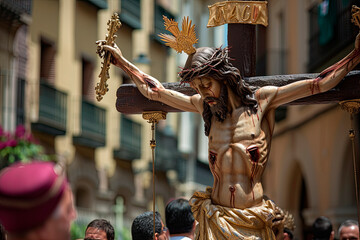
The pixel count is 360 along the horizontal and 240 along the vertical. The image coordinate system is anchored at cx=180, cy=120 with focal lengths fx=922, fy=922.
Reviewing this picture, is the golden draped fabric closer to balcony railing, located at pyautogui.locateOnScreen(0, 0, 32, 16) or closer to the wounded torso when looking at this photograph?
the wounded torso

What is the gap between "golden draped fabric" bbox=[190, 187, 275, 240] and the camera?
17.4 feet

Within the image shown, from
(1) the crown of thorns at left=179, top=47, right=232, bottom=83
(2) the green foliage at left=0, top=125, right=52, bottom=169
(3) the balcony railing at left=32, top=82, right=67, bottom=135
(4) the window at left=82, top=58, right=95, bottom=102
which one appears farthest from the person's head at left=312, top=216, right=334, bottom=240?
(4) the window at left=82, top=58, right=95, bottom=102

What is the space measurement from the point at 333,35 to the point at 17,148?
21.8 feet

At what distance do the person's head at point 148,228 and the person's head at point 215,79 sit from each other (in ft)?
2.95

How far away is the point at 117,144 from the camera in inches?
894

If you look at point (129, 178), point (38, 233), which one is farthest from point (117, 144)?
point (38, 233)

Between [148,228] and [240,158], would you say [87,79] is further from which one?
[240,158]

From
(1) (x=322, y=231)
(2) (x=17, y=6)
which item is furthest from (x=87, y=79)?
(1) (x=322, y=231)

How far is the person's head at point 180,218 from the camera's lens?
641cm

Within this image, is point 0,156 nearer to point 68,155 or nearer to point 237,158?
point 68,155

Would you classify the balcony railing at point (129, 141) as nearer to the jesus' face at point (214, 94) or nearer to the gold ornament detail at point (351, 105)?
the gold ornament detail at point (351, 105)

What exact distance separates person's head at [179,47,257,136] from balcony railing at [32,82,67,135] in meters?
13.2

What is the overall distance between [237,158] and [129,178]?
18508 mm

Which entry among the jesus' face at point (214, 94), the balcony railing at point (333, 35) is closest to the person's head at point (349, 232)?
the jesus' face at point (214, 94)
